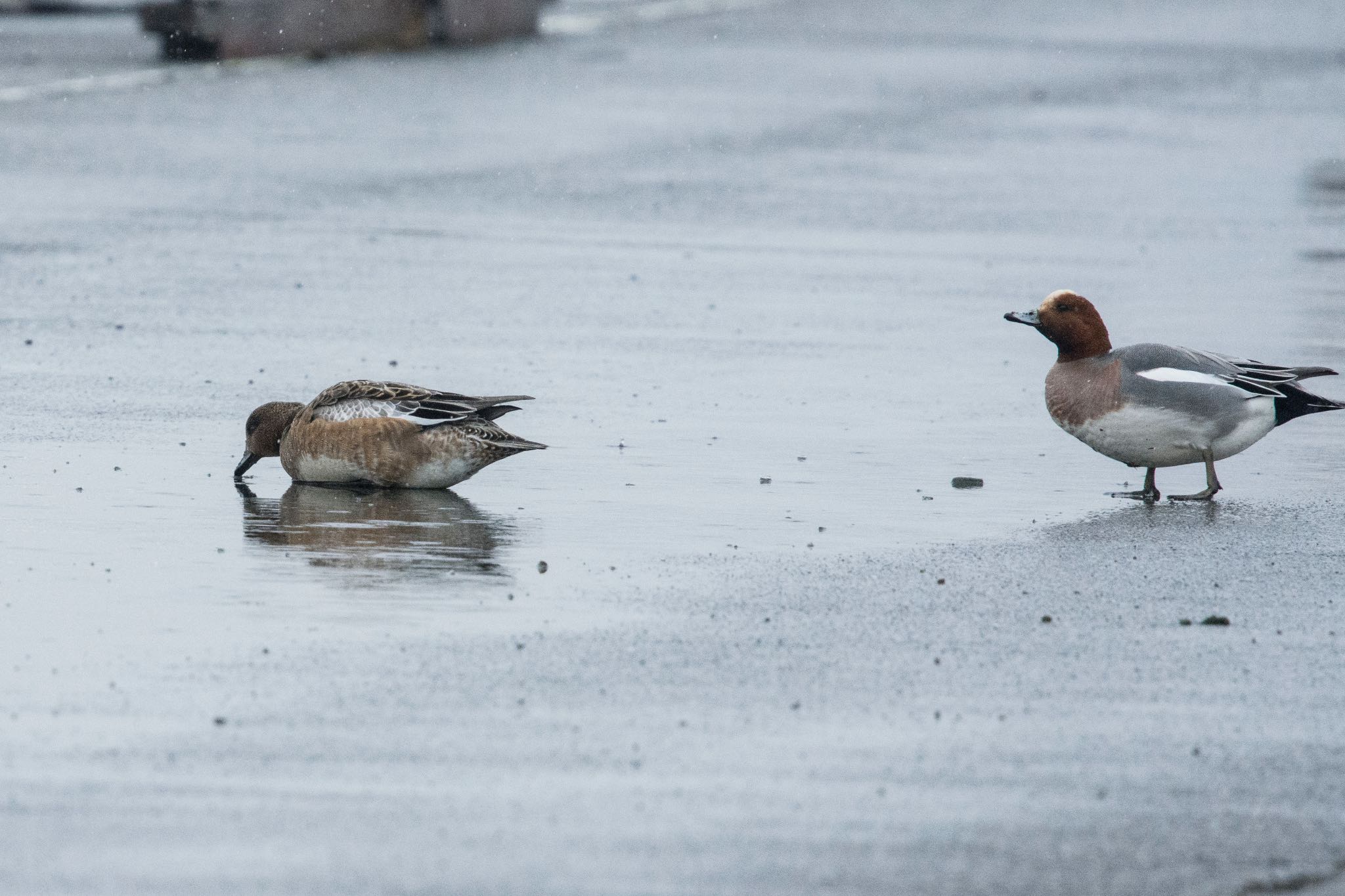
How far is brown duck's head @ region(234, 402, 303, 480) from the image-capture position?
980cm

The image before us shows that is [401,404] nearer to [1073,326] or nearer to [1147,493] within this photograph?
[1073,326]

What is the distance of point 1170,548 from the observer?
8914 mm

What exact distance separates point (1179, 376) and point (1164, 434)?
21 cm

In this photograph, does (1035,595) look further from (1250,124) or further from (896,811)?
(1250,124)

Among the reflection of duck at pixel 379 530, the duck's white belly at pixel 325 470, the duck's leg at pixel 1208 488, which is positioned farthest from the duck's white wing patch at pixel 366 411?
the duck's leg at pixel 1208 488

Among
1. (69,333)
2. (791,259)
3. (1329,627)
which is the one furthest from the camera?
(791,259)

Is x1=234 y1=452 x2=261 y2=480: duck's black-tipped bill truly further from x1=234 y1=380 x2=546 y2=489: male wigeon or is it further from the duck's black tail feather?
the duck's black tail feather

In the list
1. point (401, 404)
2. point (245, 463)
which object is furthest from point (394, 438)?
point (245, 463)

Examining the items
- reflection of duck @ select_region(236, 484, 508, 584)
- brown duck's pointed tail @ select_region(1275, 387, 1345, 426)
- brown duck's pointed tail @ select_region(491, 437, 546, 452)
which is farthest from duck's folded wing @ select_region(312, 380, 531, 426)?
brown duck's pointed tail @ select_region(1275, 387, 1345, 426)

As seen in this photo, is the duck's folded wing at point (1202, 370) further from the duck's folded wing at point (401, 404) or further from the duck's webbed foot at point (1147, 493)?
A: the duck's folded wing at point (401, 404)

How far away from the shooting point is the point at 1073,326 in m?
10.1

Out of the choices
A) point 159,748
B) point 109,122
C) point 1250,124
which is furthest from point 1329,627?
point 1250,124

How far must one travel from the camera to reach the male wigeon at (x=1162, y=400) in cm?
977

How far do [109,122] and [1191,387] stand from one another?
14.1 m
